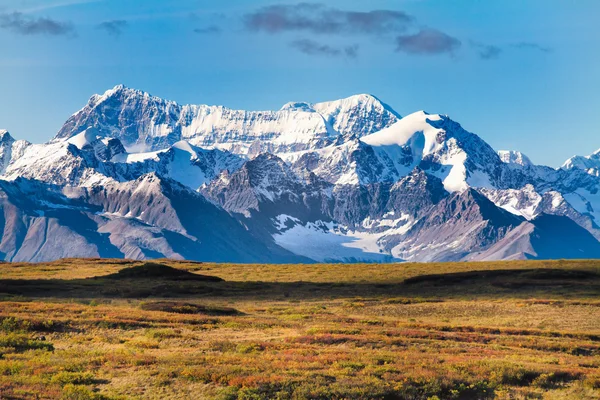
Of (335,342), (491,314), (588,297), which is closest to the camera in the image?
(335,342)

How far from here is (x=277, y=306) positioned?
77.9 meters

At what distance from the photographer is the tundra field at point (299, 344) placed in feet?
116

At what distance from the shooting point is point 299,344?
4731cm

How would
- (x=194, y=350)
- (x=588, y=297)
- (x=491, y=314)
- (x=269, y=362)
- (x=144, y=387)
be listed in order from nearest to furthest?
1. (x=144, y=387)
2. (x=269, y=362)
3. (x=194, y=350)
4. (x=491, y=314)
5. (x=588, y=297)

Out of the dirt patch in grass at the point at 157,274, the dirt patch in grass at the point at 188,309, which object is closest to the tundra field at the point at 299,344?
the dirt patch in grass at the point at 188,309

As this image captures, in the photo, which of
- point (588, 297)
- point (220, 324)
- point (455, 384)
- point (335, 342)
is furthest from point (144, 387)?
point (588, 297)

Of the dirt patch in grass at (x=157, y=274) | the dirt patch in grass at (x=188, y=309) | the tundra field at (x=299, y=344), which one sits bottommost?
the tundra field at (x=299, y=344)

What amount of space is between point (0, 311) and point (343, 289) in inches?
2055

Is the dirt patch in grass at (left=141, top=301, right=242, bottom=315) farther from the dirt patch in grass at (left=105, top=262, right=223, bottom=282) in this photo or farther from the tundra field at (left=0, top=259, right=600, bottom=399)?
the dirt patch in grass at (left=105, top=262, right=223, bottom=282)

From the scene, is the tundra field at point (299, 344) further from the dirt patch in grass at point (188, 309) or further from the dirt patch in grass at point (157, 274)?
the dirt patch in grass at point (157, 274)

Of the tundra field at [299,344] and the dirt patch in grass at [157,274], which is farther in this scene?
the dirt patch in grass at [157,274]

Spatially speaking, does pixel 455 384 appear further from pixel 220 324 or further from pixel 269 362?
pixel 220 324

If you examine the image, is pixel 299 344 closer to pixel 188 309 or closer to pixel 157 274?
pixel 188 309

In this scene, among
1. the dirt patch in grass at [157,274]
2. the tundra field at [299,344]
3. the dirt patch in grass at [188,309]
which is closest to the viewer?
the tundra field at [299,344]
